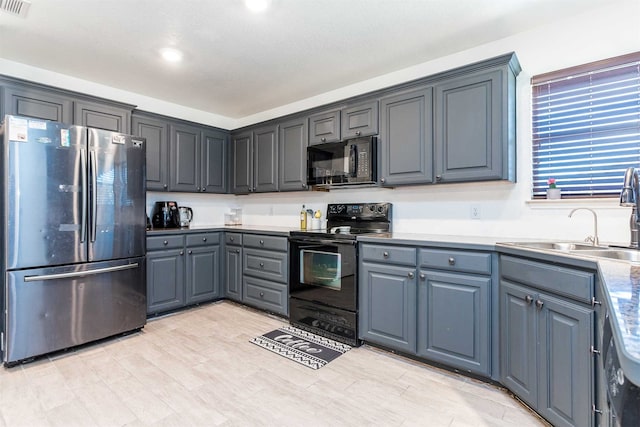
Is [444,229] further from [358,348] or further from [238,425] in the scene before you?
[238,425]

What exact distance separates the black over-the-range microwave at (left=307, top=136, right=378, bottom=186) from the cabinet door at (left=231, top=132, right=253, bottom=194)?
106 centimetres

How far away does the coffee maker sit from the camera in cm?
378

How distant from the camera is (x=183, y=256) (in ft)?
11.6

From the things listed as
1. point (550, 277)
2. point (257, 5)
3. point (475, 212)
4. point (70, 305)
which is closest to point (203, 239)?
point (70, 305)

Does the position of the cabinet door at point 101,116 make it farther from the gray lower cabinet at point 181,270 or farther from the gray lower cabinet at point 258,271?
the gray lower cabinet at point 258,271

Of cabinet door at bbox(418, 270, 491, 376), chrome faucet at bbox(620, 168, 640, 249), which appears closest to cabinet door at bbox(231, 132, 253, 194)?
cabinet door at bbox(418, 270, 491, 376)

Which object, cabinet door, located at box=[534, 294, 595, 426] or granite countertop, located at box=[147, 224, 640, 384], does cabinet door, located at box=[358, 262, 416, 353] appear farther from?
cabinet door, located at box=[534, 294, 595, 426]

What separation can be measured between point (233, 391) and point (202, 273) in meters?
1.90

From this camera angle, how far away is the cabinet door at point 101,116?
3031mm

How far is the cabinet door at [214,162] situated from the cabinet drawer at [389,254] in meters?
2.37

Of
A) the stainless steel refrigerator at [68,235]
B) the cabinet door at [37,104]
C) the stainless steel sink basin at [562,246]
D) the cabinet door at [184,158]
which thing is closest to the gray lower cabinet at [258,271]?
the cabinet door at [184,158]

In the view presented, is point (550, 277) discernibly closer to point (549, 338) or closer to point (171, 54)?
point (549, 338)

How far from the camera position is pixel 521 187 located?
246cm

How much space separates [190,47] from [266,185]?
166 cm
